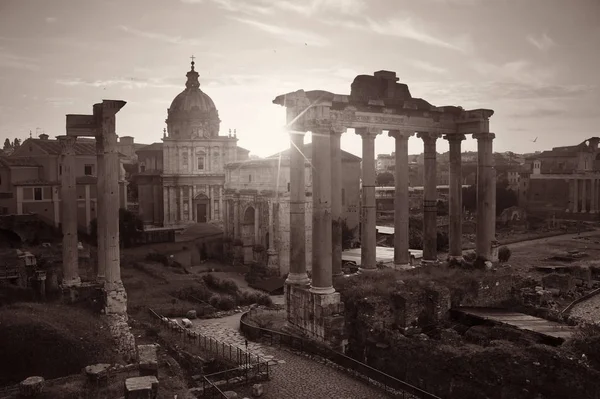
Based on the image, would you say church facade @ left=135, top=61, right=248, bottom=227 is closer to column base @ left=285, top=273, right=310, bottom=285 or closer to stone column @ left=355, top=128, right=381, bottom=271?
stone column @ left=355, top=128, right=381, bottom=271

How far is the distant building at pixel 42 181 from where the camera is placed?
116 feet

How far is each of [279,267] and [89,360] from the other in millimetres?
22280

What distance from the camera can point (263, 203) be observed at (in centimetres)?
3703

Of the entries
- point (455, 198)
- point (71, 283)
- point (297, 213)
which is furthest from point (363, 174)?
point (71, 283)

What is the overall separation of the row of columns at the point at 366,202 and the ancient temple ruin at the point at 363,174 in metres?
0.03

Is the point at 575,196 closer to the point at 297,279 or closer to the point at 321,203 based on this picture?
the point at 297,279

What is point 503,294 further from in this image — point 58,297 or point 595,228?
point 595,228

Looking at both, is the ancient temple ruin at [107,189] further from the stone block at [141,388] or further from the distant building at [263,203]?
the distant building at [263,203]

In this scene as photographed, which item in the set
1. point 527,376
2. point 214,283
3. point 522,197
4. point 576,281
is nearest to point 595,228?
point 522,197

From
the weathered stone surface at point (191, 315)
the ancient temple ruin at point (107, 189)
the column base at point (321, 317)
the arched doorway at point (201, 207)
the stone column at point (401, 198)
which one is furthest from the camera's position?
the arched doorway at point (201, 207)

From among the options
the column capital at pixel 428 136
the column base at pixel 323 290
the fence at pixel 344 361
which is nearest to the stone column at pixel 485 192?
the column capital at pixel 428 136

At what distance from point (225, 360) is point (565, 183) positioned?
66600mm

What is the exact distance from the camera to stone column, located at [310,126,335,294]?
15.4 m

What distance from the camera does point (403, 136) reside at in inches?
733
